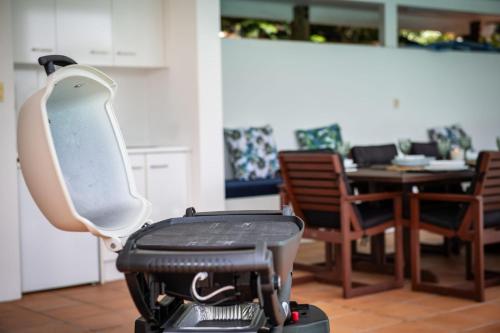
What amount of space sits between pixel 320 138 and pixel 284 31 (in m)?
1.08

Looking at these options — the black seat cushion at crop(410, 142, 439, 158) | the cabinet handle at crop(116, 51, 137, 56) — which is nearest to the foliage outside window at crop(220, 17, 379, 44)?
the cabinet handle at crop(116, 51, 137, 56)

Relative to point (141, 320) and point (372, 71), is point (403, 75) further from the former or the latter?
point (141, 320)

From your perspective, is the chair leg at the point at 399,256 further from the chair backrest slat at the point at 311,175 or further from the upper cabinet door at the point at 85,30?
the upper cabinet door at the point at 85,30

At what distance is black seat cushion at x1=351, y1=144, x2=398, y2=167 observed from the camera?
5820 mm

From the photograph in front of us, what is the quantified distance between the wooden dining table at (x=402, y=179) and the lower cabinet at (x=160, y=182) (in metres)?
1.30

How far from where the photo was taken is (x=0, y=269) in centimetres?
481

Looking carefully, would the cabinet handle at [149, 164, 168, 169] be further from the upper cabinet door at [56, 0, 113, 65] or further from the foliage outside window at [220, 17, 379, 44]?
the foliage outside window at [220, 17, 379, 44]

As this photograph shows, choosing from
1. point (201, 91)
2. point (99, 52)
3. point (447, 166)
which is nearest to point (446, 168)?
point (447, 166)

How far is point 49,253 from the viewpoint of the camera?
506cm

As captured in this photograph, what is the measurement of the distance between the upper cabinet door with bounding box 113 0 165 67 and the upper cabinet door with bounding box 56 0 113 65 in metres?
0.07

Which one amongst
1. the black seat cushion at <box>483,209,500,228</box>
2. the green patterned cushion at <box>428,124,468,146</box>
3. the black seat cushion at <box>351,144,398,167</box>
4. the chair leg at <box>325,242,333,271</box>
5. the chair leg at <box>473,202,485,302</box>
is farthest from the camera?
the green patterned cushion at <box>428,124,468,146</box>

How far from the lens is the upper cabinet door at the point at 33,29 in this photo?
514cm

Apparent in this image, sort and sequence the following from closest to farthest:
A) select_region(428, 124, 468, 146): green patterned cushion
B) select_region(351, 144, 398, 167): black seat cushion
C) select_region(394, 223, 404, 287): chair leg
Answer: select_region(394, 223, 404, 287): chair leg
select_region(351, 144, 398, 167): black seat cushion
select_region(428, 124, 468, 146): green patterned cushion

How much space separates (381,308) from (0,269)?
91.7 inches
